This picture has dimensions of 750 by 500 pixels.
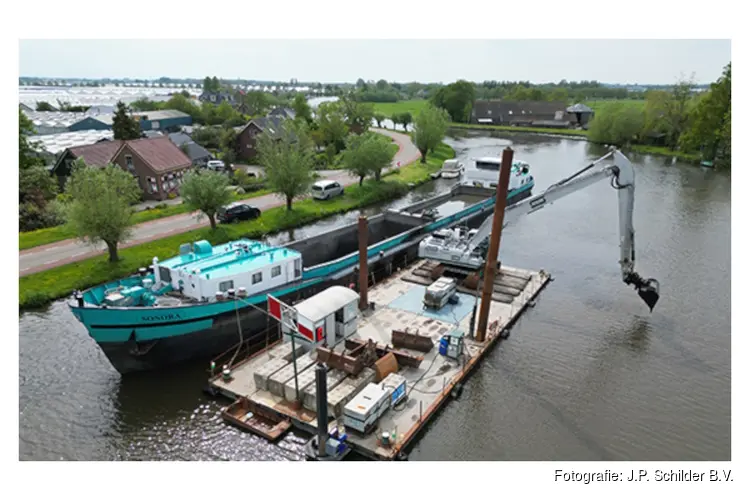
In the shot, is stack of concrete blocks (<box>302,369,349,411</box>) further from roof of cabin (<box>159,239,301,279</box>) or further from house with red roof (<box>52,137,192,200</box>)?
house with red roof (<box>52,137,192,200</box>)

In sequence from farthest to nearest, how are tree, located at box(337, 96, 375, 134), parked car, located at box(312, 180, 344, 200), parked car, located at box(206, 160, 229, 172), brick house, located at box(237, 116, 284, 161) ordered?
tree, located at box(337, 96, 375, 134)
brick house, located at box(237, 116, 284, 161)
parked car, located at box(206, 160, 229, 172)
parked car, located at box(312, 180, 344, 200)

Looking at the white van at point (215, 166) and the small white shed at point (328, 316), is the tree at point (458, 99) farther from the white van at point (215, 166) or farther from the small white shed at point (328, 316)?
the small white shed at point (328, 316)

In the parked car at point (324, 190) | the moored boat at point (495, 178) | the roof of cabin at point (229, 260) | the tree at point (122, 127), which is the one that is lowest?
the roof of cabin at point (229, 260)

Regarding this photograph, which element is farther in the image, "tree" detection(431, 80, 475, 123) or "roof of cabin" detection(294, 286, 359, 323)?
"tree" detection(431, 80, 475, 123)

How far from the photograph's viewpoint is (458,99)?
385 ft

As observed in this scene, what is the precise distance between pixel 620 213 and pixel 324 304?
52.3ft

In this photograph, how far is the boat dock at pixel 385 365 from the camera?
17.3m

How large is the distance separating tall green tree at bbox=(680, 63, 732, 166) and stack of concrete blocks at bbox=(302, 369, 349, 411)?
6682cm

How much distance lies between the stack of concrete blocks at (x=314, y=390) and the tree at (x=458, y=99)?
107728mm

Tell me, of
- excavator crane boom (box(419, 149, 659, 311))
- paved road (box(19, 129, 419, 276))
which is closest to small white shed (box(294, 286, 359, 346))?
excavator crane boom (box(419, 149, 659, 311))

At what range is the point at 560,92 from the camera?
14600 centimetres

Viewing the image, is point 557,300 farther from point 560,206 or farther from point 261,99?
point 261,99

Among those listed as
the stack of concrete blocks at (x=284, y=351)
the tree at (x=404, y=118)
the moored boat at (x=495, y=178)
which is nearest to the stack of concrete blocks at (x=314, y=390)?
the stack of concrete blocks at (x=284, y=351)

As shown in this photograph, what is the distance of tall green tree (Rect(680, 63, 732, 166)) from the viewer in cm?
6512
